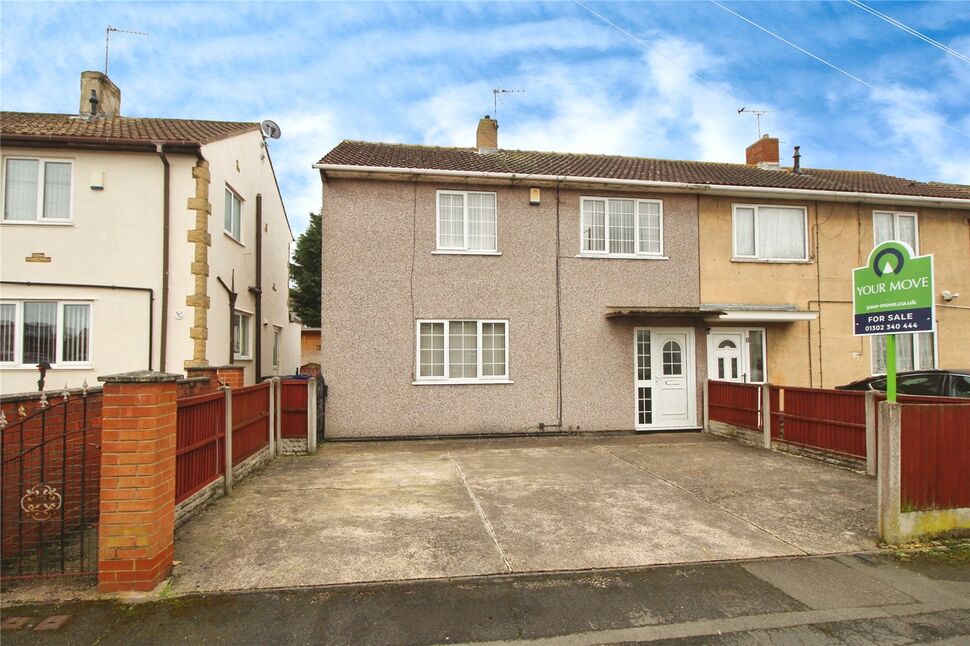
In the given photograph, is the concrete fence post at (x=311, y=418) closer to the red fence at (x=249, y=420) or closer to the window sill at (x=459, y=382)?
the red fence at (x=249, y=420)

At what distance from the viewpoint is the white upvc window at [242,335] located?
1243 cm

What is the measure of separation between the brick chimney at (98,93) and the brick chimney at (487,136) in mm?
9416

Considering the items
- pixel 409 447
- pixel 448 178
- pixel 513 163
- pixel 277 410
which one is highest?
pixel 513 163

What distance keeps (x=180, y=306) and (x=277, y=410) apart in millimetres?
3627

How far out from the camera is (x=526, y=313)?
10.9 meters

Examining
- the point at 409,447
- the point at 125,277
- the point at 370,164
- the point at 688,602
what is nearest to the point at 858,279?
the point at 688,602

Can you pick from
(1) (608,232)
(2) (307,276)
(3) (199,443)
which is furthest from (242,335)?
(2) (307,276)

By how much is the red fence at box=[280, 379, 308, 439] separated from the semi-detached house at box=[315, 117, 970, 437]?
978 millimetres

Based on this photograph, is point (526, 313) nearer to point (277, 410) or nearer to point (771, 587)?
point (277, 410)

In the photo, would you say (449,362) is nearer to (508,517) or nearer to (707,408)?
(508,517)

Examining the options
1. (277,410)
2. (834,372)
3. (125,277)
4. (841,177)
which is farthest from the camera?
(841,177)

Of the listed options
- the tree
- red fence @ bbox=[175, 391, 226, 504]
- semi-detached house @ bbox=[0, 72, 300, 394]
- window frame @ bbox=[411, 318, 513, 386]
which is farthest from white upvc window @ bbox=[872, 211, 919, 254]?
the tree

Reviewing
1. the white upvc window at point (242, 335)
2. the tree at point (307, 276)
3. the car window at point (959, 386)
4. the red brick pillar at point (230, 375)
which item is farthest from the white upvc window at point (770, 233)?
the tree at point (307, 276)

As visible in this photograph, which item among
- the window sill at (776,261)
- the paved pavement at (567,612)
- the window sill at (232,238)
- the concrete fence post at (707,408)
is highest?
the window sill at (232,238)
